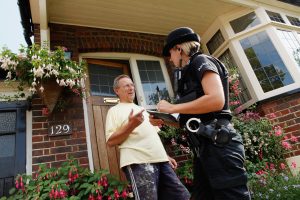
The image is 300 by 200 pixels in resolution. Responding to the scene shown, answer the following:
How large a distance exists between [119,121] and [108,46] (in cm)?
224

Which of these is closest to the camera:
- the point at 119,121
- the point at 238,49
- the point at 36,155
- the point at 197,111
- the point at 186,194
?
the point at 197,111

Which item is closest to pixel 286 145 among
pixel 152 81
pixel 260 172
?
pixel 260 172

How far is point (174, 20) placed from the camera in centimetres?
503

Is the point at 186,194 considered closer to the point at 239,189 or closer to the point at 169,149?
the point at 239,189

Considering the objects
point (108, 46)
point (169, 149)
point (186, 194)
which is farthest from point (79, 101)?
point (186, 194)

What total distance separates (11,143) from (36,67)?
101 centimetres

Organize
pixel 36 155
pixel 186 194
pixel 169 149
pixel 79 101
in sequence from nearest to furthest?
pixel 186 194
pixel 36 155
pixel 79 101
pixel 169 149

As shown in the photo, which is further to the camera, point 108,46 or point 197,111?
point 108,46

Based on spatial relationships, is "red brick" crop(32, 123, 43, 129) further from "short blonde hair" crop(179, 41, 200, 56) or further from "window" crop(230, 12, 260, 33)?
"window" crop(230, 12, 260, 33)

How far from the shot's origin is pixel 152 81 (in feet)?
15.8

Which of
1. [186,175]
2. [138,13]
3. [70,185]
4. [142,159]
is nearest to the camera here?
[142,159]

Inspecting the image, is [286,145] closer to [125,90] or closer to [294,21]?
[125,90]

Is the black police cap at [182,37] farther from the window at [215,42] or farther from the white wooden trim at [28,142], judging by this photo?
the window at [215,42]

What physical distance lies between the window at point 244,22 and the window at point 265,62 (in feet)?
0.85
